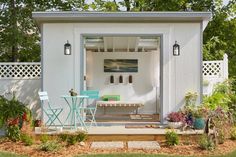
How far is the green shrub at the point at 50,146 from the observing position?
299 inches

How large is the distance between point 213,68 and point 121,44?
295 centimetres

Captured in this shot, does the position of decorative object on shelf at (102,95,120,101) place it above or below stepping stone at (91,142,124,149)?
above

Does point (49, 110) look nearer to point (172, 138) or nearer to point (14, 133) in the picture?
point (14, 133)

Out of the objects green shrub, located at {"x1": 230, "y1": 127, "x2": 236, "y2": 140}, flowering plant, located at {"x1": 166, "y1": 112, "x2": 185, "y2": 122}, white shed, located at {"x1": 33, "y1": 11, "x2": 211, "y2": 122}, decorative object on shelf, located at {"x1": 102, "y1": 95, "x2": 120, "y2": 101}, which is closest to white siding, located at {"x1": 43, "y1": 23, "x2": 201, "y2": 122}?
white shed, located at {"x1": 33, "y1": 11, "x2": 211, "y2": 122}

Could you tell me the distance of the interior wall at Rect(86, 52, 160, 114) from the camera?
1318cm

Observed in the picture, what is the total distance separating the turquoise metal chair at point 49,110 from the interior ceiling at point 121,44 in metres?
2.48

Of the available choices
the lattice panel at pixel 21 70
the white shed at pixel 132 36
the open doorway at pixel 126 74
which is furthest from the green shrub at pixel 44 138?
the open doorway at pixel 126 74

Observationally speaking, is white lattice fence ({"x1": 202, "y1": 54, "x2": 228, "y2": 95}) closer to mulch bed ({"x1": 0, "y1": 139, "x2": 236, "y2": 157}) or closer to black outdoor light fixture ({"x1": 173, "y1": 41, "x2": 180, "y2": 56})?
black outdoor light fixture ({"x1": 173, "y1": 41, "x2": 180, "y2": 56})

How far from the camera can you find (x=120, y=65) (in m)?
13.2

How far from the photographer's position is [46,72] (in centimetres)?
988

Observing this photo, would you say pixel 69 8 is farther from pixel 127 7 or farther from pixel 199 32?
pixel 199 32

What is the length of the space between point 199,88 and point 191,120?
39.0 inches

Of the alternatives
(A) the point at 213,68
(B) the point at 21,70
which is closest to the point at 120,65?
(A) the point at 213,68

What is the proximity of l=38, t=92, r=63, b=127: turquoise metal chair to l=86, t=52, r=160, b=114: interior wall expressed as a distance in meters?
3.41
